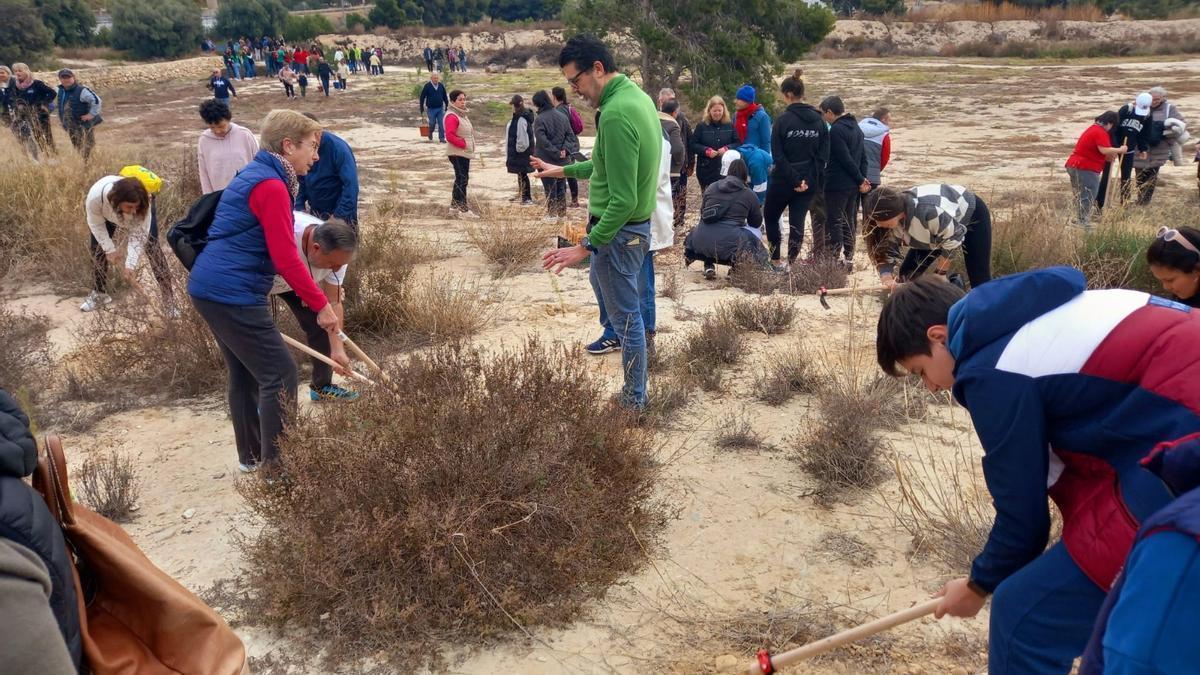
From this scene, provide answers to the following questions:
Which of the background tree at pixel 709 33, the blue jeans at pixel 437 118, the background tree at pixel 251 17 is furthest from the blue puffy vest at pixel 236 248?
the background tree at pixel 251 17

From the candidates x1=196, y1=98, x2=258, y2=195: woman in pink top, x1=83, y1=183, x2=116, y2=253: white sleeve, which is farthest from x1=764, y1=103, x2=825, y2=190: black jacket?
x1=83, y1=183, x2=116, y2=253: white sleeve

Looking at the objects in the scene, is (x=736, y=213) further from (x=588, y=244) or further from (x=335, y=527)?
(x=335, y=527)

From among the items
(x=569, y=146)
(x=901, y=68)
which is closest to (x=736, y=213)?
(x=569, y=146)

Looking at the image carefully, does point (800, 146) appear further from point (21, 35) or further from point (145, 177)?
point (21, 35)

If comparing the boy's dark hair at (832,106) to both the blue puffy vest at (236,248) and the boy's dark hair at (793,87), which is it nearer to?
the boy's dark hair at (793,87)

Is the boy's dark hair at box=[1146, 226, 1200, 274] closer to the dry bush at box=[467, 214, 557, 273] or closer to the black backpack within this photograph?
the black backpack

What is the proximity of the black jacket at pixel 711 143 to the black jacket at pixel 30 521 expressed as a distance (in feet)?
25.5

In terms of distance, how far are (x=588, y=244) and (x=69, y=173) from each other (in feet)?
25.0

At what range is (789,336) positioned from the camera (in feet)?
19.1

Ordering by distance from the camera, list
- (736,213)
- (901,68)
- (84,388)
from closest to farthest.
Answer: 1. (84,388)
2. (736,213)
3. (901,68)

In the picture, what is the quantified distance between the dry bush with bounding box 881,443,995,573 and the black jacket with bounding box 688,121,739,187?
5.45 m

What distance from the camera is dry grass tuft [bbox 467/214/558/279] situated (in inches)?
312

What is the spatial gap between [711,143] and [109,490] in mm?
6628

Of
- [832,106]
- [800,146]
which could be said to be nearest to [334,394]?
[800,146]
